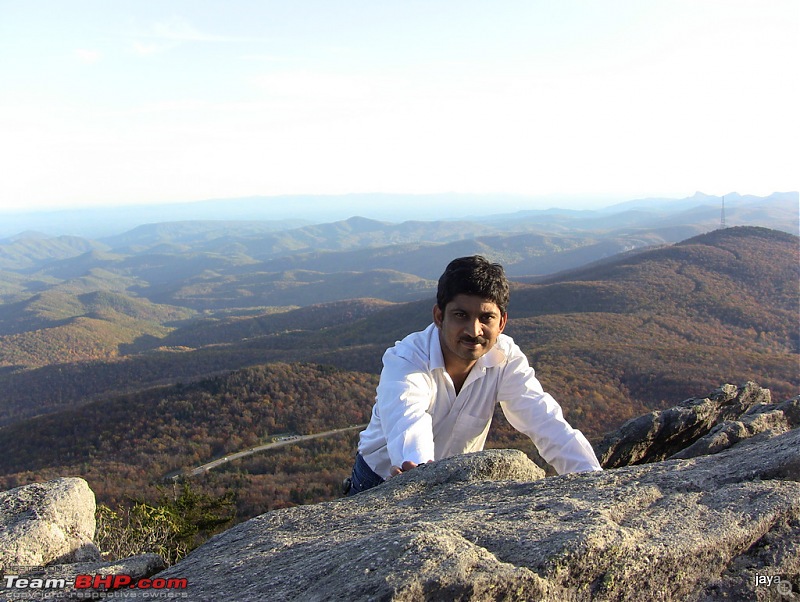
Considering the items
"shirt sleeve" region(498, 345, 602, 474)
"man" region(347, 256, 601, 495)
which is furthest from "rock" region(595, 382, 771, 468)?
"man" region(347, 256, 601, 495)

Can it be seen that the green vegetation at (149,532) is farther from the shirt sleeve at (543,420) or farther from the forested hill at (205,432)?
the forested hill at (205,432)

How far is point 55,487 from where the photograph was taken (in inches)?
182

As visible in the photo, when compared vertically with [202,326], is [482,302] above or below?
above

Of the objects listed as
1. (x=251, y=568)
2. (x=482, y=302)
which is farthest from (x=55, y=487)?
(x=482, y=302)

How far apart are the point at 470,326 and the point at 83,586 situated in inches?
126

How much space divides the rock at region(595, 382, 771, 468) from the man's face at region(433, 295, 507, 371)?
4.62 meters

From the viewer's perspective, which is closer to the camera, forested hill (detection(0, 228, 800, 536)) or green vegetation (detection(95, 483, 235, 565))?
green vegetation (detection(95, 483, 235, 565))

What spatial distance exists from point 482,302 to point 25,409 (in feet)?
241

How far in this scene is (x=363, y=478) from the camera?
4797 mm

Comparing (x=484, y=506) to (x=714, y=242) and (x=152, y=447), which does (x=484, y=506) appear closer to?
(x=152, y=447)

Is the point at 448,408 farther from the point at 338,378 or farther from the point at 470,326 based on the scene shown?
the point at 338,378

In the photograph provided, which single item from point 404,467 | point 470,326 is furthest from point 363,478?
point 470,326

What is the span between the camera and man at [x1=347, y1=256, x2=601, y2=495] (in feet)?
12.8

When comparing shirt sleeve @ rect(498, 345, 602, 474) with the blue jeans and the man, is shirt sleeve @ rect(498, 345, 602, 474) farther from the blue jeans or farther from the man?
the blue jeans
